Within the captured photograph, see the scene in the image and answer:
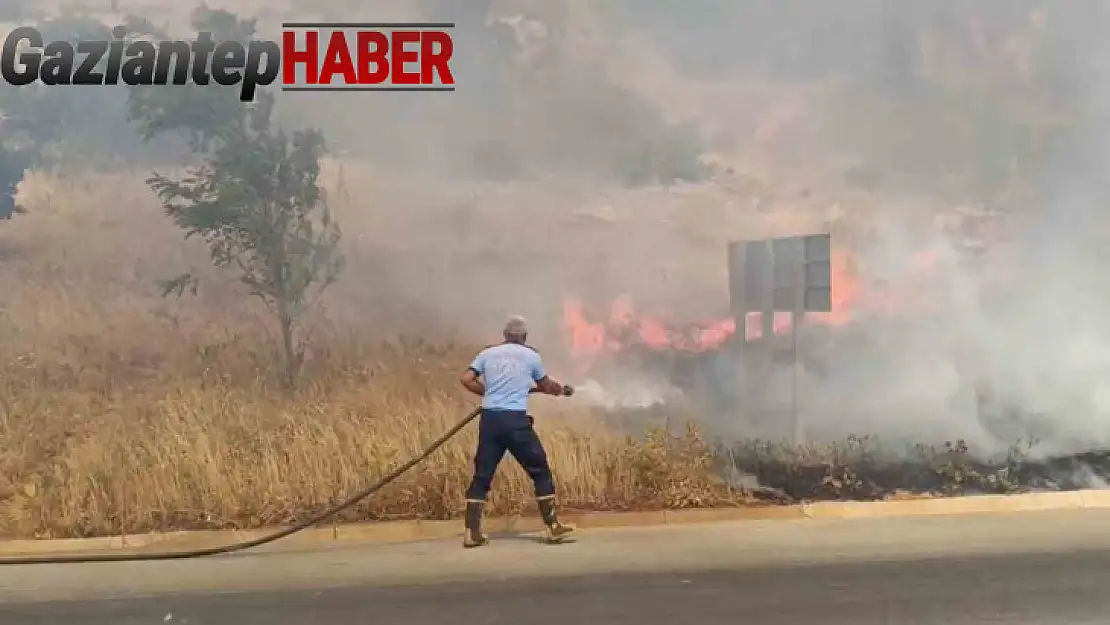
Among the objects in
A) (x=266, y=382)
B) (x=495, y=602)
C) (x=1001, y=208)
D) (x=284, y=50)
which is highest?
(x=284, y=50)

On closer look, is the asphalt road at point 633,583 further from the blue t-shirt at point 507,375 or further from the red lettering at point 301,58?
the red lettering at point 301,58

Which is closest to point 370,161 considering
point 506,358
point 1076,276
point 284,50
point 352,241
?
point 352,241

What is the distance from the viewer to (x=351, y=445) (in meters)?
7.36

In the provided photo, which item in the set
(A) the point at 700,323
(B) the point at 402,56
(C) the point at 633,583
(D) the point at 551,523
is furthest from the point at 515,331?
(B) the point at 402,56

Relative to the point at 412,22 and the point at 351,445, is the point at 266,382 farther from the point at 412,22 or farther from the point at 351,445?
the point at 412,22

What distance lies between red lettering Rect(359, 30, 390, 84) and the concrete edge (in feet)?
Result: 13.9

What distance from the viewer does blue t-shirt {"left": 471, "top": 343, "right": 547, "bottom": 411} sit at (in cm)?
600

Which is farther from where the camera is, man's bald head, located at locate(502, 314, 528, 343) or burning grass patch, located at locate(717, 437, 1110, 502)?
burning grass patch, located at locate(717, 437, 1110, 502)

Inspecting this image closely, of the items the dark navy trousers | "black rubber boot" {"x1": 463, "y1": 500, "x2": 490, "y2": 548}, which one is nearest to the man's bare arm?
the dark navy trousers

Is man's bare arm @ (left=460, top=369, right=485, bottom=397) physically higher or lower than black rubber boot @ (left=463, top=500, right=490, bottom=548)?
higher

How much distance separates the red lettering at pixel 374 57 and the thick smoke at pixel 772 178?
20cm

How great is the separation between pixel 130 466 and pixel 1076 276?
30.5ft

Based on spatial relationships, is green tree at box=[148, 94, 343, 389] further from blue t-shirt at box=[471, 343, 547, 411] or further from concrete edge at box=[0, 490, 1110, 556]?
blue t-shirt at box=[471, 343, 547, 411]

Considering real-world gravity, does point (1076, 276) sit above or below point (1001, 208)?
below
